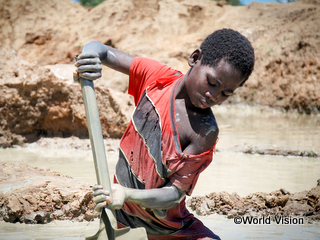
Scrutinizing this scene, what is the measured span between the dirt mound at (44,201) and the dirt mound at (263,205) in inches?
40.7

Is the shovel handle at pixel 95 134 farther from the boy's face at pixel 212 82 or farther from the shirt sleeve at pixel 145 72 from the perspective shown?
the boy's face at pixel 212 82

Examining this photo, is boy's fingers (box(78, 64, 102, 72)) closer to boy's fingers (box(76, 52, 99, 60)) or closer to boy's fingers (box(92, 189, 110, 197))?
boy's fingers (box(76, 52, 99, 60))

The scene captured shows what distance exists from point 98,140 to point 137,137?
0.22m

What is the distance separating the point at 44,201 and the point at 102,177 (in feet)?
5.75

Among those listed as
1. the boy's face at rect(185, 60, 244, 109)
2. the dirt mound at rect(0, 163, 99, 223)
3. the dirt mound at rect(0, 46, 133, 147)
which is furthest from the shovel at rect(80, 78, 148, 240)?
the dirt mound at rect(0, 46, 133, 147)

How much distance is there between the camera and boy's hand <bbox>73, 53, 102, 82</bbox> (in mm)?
1748

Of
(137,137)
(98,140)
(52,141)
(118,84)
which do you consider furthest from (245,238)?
(118,84)

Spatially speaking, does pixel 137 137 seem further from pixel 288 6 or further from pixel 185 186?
pixel 288 6

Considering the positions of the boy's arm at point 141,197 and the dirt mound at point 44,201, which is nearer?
the boy's arm at point 141,197

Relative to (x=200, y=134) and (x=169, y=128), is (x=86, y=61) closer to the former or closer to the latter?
(x=169, y=128)

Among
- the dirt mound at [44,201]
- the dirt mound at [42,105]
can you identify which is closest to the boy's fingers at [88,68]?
the dirt mound at [44,201]

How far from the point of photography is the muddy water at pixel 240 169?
10.2 feet

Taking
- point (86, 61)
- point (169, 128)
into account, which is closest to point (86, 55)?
point (86, 61)

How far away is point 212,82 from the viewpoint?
1.74 meters
